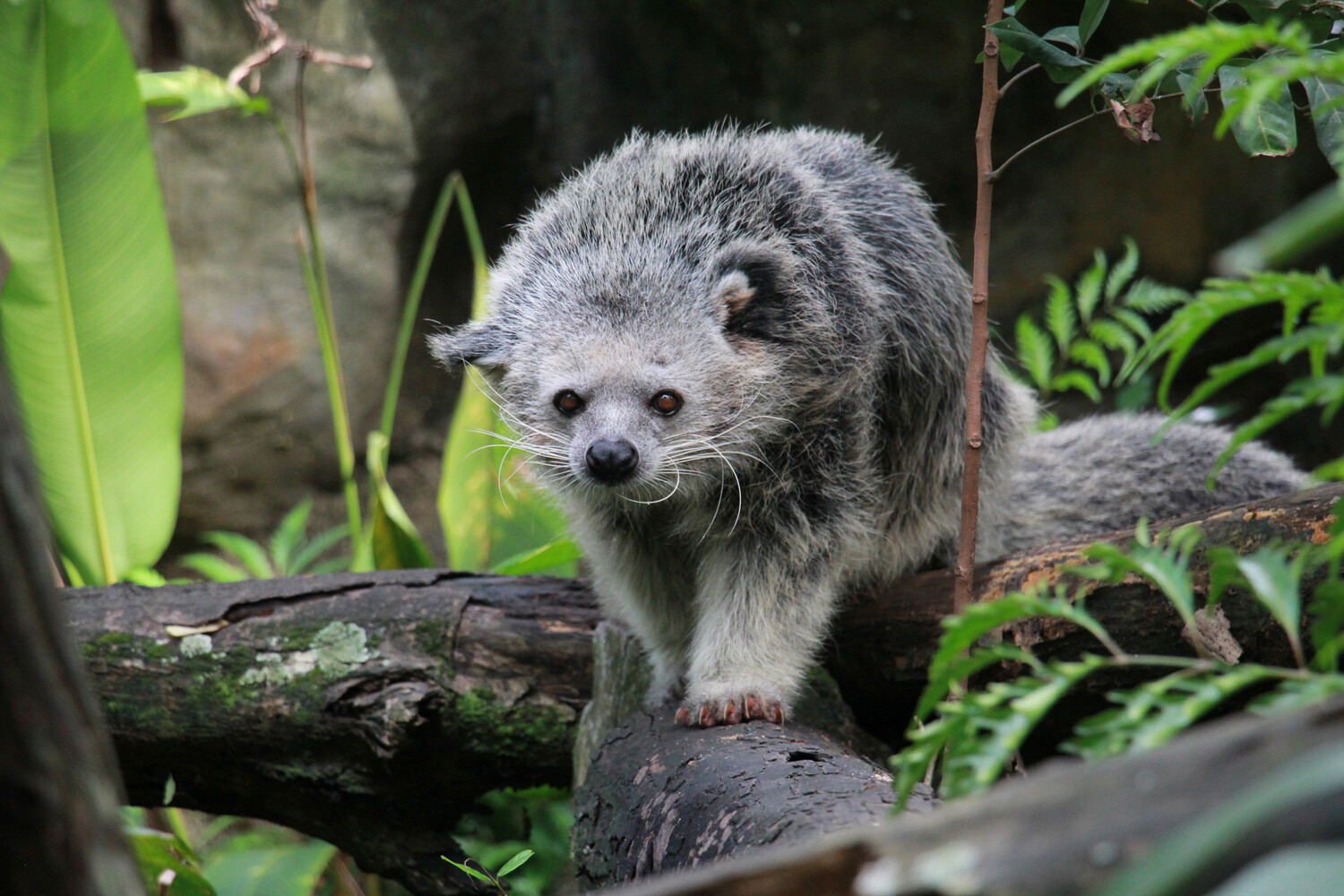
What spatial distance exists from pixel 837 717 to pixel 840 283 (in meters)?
1.20

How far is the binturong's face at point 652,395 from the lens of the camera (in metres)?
2.67

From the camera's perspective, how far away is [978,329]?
2379 millimetres

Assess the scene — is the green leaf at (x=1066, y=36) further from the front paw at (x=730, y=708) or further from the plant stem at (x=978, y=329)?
the front paw at (x=730, y=708)

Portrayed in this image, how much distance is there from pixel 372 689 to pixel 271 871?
1028mm

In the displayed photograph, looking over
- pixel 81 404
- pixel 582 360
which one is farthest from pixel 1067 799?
pixel 81 404

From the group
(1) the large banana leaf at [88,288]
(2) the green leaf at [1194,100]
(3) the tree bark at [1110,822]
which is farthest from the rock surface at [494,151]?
(3) the tree bark at [1110,822]

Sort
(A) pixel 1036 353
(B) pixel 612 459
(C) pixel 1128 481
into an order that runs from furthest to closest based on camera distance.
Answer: (A) pixel 1036 353 < (C) pixel 1128 481 < (B) pixel 612 459

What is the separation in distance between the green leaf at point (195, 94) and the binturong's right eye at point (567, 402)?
160 cm

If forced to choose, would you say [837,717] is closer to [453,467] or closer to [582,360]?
[582,360]

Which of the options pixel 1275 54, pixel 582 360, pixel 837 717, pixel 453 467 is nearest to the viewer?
pixel 1275 54

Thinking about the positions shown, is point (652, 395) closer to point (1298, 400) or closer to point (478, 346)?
point (478, 346)

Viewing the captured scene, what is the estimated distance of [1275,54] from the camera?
178cm

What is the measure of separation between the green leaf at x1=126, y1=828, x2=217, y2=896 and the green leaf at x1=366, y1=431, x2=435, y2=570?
1.18 metres

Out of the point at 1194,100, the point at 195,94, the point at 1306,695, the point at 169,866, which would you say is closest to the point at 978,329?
the point at 1194,100
